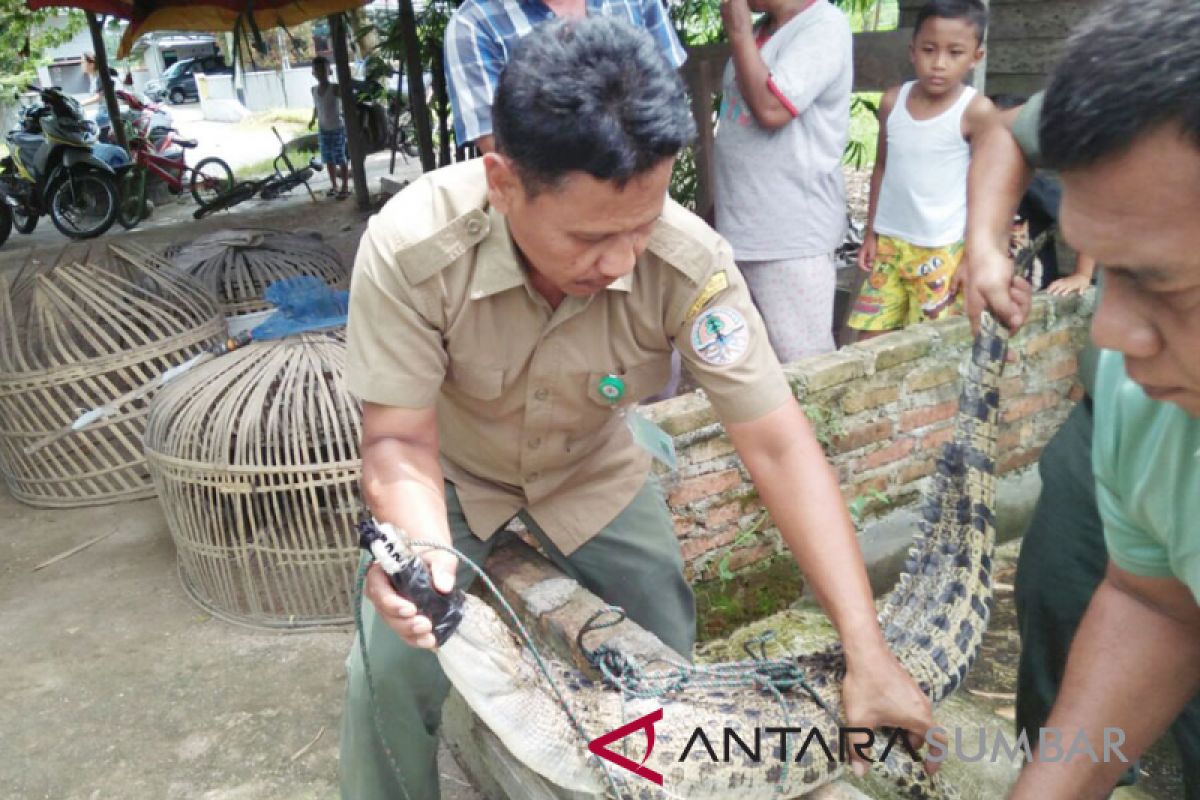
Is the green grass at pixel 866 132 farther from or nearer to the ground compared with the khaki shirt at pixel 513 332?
nearer to the ground

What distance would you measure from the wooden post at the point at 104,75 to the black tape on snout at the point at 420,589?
925cm

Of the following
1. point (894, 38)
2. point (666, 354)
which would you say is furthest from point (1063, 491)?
point (894, 38)

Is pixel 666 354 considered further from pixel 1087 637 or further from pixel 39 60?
pixel 39 60

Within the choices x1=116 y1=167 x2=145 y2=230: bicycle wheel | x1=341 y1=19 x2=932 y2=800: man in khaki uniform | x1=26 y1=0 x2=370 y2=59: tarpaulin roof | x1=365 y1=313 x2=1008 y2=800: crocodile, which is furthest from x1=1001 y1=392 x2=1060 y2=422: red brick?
x1=116 y1=167 x2=145 y2=230: bicycle wheel

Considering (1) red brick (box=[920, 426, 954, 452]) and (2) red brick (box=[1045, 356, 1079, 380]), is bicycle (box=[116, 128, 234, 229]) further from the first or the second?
(2) red brick (box=[1045, 356, 1079, 380])

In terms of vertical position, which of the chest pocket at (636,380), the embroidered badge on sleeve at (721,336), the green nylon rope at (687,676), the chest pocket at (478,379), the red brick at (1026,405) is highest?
the embroidered badge on sleeve at (721,336)

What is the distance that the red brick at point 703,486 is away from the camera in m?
2.97

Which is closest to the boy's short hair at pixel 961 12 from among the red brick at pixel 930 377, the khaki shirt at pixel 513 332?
the red brick at pixel 930 377

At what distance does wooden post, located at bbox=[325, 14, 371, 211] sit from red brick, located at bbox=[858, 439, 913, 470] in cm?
677

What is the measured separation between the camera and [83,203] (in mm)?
10500

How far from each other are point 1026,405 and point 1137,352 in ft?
9.65

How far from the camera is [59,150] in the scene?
417 inches

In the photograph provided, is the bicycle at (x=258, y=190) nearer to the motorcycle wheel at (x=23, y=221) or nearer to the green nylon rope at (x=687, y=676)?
the motorcycle wheel at (x=23, y=221)

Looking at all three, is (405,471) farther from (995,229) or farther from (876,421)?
(876,421)
